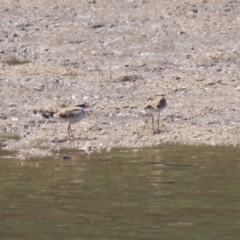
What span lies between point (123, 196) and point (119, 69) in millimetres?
11764

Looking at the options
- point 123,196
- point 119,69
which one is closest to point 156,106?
point 119,69

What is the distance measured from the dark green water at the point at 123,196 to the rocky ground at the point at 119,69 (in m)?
1.68

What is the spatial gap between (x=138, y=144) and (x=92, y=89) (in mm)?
4955

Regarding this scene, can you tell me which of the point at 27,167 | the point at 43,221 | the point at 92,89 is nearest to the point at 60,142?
the point at 27,167

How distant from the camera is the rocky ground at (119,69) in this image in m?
18.8

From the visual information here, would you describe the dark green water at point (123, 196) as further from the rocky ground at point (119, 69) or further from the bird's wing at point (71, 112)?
the bird's wing at point (71, 112)

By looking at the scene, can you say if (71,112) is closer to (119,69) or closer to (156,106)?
(156,106)

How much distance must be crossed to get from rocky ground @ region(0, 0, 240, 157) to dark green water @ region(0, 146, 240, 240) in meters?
1.68

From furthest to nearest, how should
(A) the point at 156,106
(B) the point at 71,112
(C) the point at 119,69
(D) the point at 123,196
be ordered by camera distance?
(C) the point at 119,69 < (A) the point at 156,106 < (B) the point at 71,112 < (D) the point at 123,196

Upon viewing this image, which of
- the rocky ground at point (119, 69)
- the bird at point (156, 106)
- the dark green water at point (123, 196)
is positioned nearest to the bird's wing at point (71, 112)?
the rocky ground at point (119, 69)

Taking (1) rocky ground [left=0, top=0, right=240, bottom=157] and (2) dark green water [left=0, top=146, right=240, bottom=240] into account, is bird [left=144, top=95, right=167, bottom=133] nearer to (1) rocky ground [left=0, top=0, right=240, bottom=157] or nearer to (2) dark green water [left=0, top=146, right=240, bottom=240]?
(1) rocky ground [left=0, top=0, right=240, bottom=157]

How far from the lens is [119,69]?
24.0 m

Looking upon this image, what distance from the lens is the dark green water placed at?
10.8 meters

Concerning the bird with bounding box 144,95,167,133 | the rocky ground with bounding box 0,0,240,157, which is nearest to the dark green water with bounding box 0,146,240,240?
the rocky ground with bounding box 0,0,240,157
